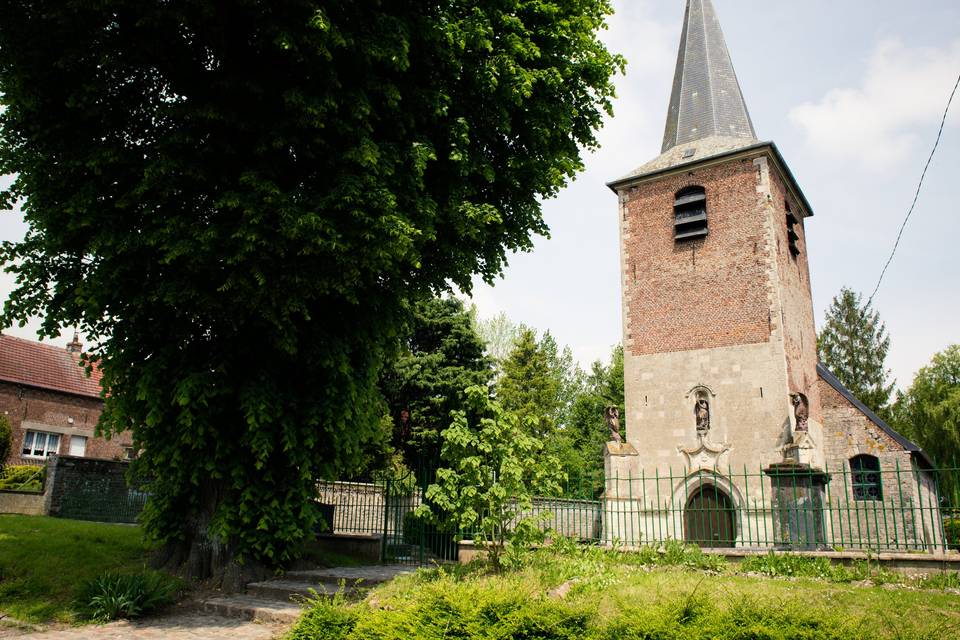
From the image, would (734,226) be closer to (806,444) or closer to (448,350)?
(806,444)

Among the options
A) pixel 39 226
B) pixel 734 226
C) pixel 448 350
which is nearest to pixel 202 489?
pixel 39 226

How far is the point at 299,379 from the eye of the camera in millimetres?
10430

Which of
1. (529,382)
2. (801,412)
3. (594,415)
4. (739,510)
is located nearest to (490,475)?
(739,510)

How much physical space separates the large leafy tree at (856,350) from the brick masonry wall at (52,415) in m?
38.5

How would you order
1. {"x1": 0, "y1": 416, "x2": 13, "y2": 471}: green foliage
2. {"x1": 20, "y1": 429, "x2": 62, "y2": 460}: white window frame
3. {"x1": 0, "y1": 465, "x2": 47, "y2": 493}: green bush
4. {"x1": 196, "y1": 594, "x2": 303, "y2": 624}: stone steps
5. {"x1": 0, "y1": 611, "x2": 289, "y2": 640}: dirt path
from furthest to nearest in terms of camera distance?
1. {"x1": 20, "y1": 429, "x2": 62, "y2": 460}: white window frame
2. {"x1": 0, "y1": 416, "x2": 13, "y2": 471}: green foliage
3. {"x1": 0, "y1": 465, "x2": 47, "y2": 493}: green bush
4. {"x1": 196, "y1": 594, "x2": 303, "y2": 624}: stone steps
5. {"x1": 0, "y1": 611, "x2": 289, "y2": 640}: dirt path

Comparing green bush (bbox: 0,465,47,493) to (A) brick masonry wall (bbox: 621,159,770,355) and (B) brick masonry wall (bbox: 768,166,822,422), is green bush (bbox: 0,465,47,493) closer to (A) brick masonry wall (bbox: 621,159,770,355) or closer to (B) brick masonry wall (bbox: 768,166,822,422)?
(A) brick masonry wall (bbox: 621,159,770,355)

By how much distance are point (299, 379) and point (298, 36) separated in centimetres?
512

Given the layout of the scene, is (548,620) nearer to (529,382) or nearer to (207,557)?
(207,557)

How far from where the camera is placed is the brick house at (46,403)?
2773 cm

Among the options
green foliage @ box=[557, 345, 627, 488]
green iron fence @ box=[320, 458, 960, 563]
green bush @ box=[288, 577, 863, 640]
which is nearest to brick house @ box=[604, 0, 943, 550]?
Answer: green iron fence @ box=[320, 458, 960, 563]

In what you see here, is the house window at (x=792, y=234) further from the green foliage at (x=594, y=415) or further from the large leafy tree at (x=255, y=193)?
the green foliage at (x=594, y=415)

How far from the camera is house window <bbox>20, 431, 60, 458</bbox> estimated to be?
2828cm

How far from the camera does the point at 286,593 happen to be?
940cm

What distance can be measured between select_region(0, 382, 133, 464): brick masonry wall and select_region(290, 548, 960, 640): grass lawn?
78.8 feet
